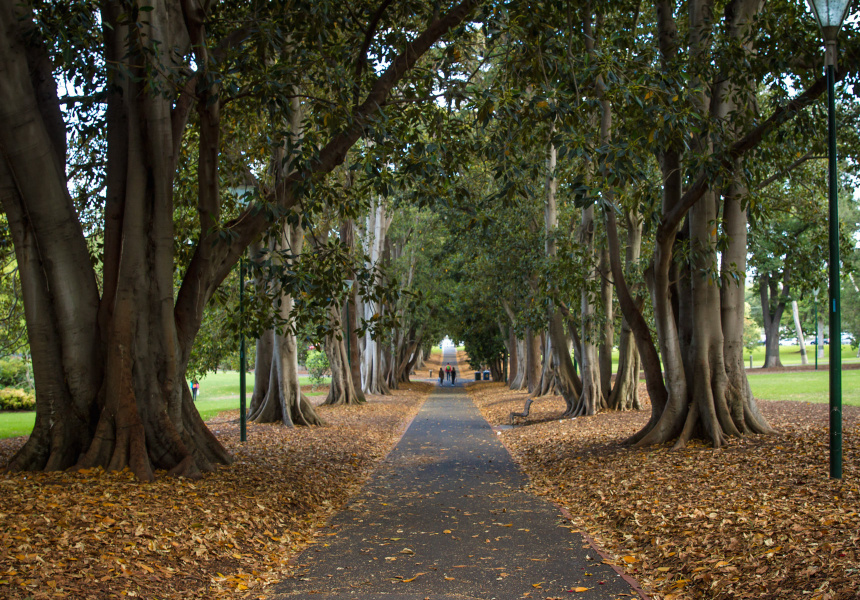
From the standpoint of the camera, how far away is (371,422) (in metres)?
20.7

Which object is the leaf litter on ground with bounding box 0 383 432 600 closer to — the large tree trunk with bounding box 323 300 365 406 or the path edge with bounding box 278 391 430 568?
the path edge with bounding box 278 391 430 568

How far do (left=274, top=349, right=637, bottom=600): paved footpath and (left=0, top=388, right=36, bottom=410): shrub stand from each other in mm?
21355

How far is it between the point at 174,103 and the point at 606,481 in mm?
7364

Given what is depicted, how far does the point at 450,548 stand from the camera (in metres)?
6.58

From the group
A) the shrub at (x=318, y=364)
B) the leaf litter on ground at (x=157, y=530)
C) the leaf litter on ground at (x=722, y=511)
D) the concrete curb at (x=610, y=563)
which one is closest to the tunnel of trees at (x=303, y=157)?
the leaf litter on ground at (x=157, y=530)

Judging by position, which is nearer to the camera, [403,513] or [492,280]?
[403,513]

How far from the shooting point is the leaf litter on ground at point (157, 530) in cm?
496

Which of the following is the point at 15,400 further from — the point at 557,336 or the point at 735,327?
the point at 735,327

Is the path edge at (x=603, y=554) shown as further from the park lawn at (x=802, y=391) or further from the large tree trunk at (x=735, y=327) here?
the park lawn at (x=802, y=391)

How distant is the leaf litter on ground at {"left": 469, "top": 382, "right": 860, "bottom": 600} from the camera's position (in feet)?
16.3

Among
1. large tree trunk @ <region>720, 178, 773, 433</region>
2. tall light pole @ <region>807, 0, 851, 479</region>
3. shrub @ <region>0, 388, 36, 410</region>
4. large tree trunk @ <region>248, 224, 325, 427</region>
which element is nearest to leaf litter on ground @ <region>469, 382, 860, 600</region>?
tall light pole @ <region>807, 0, 851, 479</region>

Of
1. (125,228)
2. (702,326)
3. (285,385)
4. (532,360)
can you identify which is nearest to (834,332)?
(702,326)

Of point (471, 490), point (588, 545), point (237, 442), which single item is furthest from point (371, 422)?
point (588, 545)

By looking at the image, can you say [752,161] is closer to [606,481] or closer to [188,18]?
[606,481]
